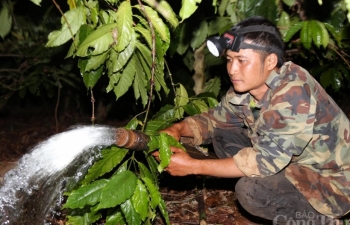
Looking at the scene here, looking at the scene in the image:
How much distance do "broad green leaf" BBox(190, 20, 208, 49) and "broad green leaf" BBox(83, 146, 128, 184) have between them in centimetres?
151

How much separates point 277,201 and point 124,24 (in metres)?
1.21

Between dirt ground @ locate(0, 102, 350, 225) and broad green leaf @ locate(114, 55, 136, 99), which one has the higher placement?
broad green leaf @ locate(114, 55, 136, 99)

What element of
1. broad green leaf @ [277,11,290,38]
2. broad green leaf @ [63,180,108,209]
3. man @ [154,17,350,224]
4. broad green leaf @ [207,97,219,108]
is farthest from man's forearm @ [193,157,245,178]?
broad green leaf @ [277,11,290,38]

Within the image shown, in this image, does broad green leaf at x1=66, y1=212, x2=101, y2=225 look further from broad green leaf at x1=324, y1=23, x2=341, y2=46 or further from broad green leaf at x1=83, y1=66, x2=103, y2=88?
broad green leaf at x1=324, y1=23, x2=341, y2=46

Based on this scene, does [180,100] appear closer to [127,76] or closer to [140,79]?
[140,79]

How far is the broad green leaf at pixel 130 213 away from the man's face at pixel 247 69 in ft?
2.63

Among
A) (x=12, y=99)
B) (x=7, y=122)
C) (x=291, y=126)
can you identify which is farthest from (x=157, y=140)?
(x=12, y=99)

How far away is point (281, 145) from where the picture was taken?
2.16 m

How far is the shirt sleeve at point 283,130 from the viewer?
84.7 inches

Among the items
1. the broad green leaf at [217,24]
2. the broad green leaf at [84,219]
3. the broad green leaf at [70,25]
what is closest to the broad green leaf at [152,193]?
the broad green leaf at [84,219]

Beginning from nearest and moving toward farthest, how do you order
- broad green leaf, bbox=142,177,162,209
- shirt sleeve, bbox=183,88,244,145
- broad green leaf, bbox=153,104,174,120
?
broad green leaf, bbox=142,177,162,209 < shirt sleeve, bbox=183,88,244,145 < broad green leaf, bbox=153,104,174,120

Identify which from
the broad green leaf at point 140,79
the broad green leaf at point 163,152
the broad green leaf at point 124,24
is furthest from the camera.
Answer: the broad green leaf at point 140,79

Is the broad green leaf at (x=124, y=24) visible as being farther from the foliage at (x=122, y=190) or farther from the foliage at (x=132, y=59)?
the foliage at (x=122, y=190)

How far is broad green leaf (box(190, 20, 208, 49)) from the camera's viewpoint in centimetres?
350
